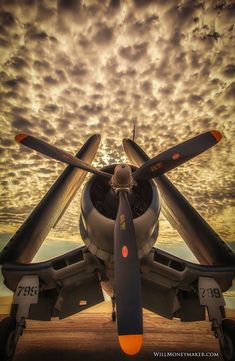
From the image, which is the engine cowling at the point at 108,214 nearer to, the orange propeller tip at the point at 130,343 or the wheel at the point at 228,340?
the orange propeller tip at the point at 130,343

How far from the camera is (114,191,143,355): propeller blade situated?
310 cm

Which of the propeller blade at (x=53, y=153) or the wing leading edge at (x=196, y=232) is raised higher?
the propeller blade at (x=53, y=153)

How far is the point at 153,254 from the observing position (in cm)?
567

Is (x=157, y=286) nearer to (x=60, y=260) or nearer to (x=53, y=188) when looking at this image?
(x=60, y=260)

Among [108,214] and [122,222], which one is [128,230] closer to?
[122,222]

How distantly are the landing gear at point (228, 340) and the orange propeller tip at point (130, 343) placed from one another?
10.9 ft

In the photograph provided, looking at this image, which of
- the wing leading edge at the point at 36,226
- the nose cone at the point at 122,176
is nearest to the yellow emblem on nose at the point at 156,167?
the nose cone at the point at 122,176

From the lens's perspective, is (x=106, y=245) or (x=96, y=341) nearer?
(x=106, y=245)

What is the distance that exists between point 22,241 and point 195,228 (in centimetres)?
440

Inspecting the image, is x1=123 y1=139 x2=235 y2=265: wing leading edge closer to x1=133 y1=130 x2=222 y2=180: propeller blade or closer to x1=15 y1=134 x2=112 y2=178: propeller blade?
x1=133 y1=130 x2=222 y2=180: propeller blade

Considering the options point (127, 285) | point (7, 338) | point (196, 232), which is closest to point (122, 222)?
point (127, 285)

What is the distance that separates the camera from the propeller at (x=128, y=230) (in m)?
3.17

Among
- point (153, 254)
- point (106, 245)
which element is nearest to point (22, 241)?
point (106, 245)

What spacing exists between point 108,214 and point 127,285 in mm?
1629
